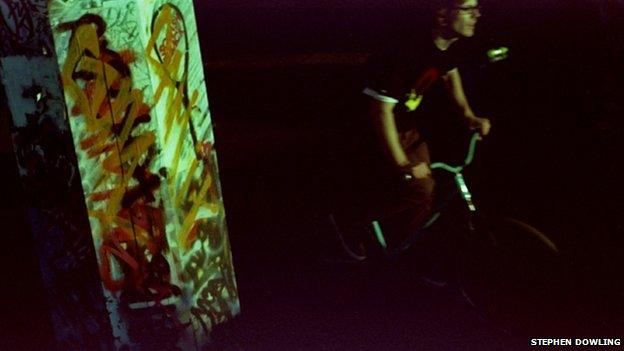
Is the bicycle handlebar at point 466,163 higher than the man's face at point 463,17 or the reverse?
the reverse

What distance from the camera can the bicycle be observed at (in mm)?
→ 4324

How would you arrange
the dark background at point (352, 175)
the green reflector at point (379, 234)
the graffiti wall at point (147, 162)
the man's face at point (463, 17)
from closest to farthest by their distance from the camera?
the graffiti wall at point (147, 162) → the man's face at point (463, 17) → the dark background at point (352, 175) → the green reflector at point (379, 234)

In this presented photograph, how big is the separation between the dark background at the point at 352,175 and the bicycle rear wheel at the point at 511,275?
84 mm

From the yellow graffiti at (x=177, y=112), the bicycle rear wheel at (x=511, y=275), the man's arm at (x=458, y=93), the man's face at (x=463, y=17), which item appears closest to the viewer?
the yellow graffiti at (x=177, y=112)

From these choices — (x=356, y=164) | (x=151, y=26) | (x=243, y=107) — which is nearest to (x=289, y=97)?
(x=243, y=107)

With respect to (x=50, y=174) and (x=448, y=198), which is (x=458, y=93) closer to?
(x=448, y=198)

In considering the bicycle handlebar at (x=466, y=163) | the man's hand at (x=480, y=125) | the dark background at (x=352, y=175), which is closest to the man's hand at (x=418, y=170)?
the bicycle handlebar at (x=466, y=163)

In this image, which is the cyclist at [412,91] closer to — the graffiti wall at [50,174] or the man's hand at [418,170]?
the man's hand at [418,170]

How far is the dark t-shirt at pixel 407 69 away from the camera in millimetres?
4254

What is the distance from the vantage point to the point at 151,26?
346 cm

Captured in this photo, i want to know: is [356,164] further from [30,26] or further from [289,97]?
[30,26]

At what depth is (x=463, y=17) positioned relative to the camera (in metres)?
4.19

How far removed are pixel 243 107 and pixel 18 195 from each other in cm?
368

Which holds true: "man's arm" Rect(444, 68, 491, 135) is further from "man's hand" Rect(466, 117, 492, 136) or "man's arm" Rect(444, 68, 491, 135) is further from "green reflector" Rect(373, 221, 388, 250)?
"green reflector" Rect(373, 221, 388, 250)
